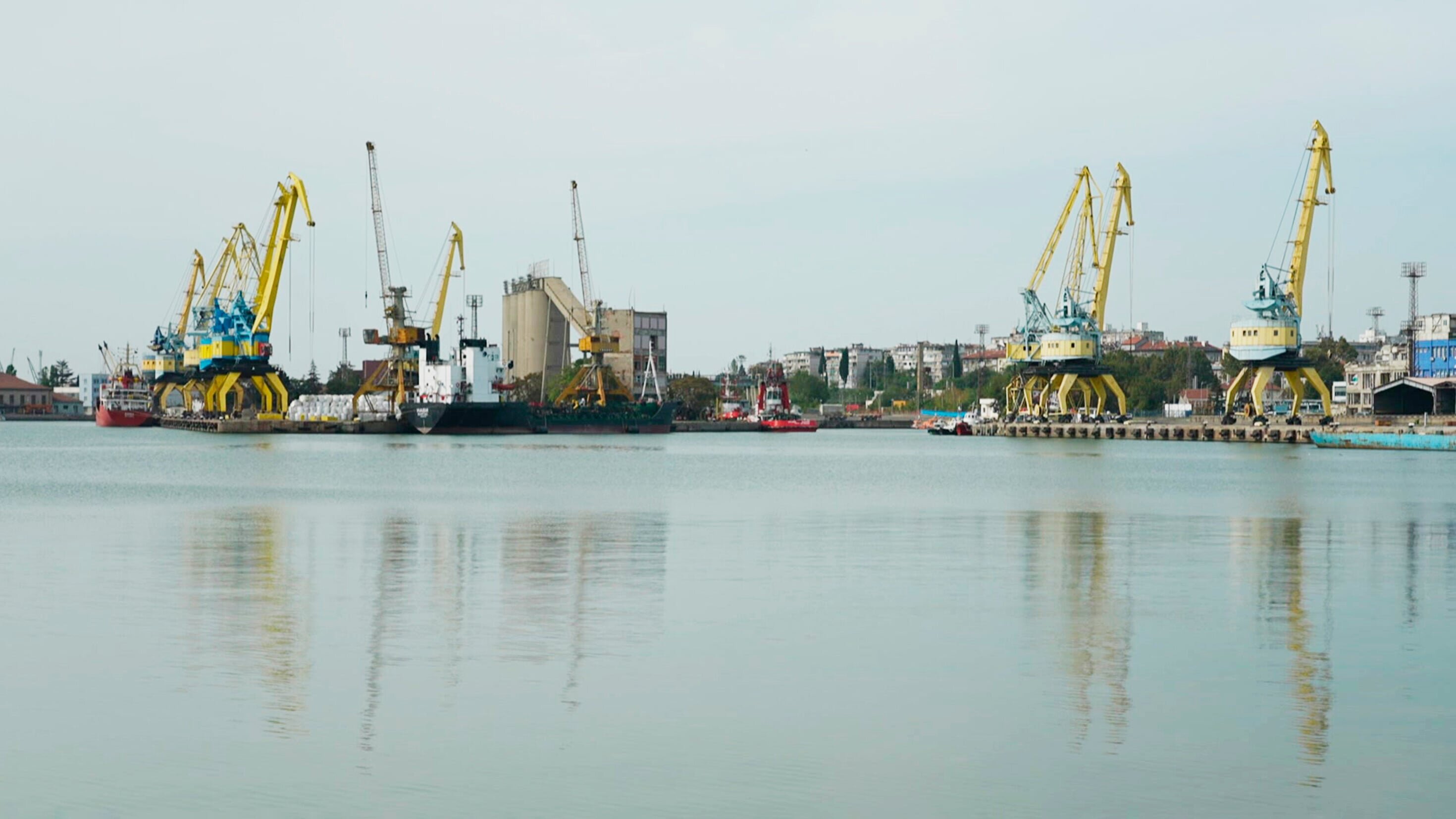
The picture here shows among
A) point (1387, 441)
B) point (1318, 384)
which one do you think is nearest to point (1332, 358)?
point (1318, 384)

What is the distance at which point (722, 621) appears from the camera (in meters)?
19.1

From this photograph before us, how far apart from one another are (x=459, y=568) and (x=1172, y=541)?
560 inches

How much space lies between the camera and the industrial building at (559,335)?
580 ft

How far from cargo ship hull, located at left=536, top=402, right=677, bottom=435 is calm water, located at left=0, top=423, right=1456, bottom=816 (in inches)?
3998

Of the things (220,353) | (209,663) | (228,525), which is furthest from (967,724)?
(220,353)

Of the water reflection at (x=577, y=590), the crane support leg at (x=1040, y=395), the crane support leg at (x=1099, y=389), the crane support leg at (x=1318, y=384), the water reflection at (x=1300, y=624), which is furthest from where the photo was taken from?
the crane support leg at (x=1040, y=395)

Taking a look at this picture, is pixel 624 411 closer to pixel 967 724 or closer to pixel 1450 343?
pixel 1450 343

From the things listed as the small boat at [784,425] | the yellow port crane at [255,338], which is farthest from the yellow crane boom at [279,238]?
the small boat at [784,425]

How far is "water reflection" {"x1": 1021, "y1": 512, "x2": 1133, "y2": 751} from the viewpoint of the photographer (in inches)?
546

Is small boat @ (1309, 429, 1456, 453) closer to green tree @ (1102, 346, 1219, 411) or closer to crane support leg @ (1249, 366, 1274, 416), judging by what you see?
crane support leg @ (1249, 366, 1274, 416)

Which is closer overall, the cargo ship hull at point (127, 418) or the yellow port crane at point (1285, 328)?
the yellow port crane at point (1285, 328)

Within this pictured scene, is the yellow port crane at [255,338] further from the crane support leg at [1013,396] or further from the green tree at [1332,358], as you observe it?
the green tree at [1332,358]

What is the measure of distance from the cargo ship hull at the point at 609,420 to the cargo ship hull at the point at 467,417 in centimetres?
400

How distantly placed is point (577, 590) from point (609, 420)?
12045 centimetres
